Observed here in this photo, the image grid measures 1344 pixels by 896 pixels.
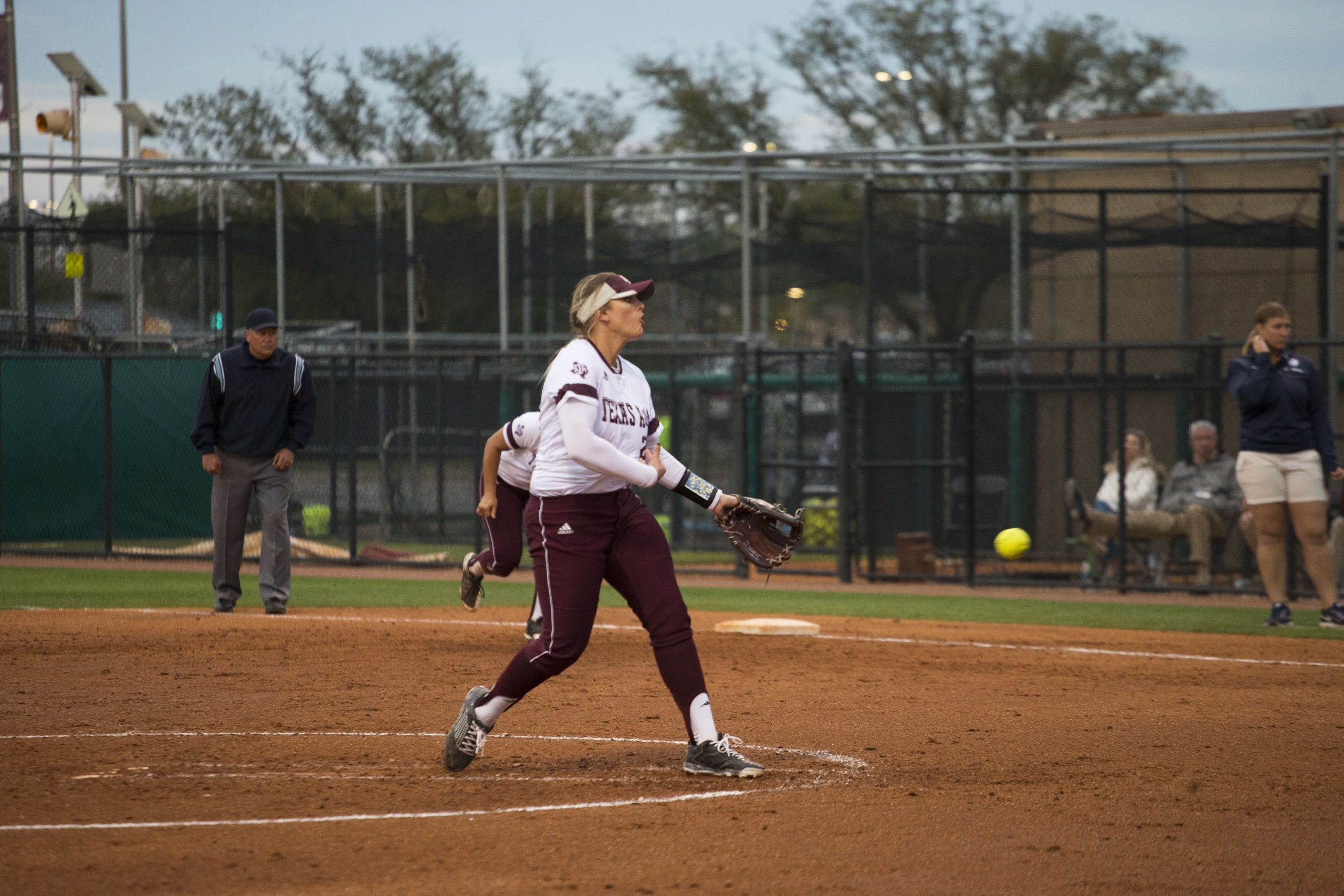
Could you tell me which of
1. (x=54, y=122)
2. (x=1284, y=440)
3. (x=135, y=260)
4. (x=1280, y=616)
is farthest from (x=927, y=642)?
(x=54, y=122)

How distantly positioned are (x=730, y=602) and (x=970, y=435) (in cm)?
301

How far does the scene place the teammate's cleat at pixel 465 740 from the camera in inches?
229

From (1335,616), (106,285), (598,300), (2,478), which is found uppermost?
(106,285)

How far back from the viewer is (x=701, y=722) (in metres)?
5.76

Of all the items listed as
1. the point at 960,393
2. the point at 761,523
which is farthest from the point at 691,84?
the point at 761,523

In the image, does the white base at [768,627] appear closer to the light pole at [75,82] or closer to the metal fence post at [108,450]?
the metal fence post at [108,450]

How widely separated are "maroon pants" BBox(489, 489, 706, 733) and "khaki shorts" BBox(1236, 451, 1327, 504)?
6.71 m

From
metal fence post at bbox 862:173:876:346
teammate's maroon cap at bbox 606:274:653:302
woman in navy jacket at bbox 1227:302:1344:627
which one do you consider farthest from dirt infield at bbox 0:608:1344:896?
metal fence post at bbox 862:173:876:346

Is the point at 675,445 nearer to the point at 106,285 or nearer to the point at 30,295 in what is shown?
the point at 106,285

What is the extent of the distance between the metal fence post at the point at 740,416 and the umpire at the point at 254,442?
5167 mm

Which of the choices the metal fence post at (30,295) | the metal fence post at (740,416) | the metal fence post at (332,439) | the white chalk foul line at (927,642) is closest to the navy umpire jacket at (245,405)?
the white chalk foul line at (927,642)

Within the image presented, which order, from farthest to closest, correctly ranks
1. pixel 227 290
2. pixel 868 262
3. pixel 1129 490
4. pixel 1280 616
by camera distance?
pixel 227 290
pixel 868 262
pixel 1129 490
pixel 1280 616

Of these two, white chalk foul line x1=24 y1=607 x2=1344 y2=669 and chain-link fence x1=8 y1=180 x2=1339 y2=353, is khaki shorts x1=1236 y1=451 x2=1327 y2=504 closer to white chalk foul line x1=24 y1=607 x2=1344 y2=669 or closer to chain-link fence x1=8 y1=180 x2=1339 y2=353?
white chalk foul line x1=24 y1=607 x2=1344 y2=669

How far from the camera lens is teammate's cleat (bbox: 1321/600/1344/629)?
1114cm
